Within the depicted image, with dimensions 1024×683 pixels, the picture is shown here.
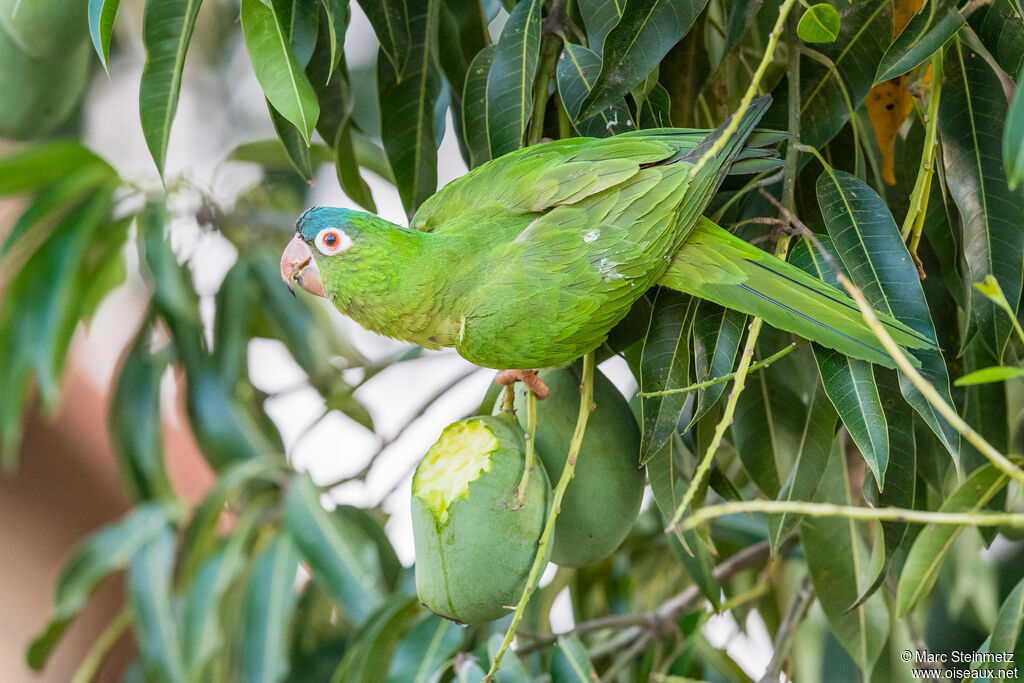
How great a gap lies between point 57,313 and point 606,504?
1077mm

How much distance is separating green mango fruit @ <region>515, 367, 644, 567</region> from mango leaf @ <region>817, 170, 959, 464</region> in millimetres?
247

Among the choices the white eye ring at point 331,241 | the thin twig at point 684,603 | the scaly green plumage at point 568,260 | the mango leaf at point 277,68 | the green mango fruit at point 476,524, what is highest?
the mango leaf at point 277,68

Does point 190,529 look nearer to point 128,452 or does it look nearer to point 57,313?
point 128,452

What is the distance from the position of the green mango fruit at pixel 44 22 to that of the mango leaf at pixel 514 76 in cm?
42

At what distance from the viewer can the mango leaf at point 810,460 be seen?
858 mm

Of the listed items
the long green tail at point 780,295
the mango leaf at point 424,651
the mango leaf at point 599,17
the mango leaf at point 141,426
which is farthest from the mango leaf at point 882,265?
the mango leaf at point 141,426

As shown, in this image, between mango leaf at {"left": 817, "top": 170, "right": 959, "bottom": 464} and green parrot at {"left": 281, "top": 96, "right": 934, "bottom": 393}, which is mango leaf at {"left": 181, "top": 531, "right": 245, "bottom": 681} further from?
mango leaf at {"left": 817, "top": 170, "right": 959, "bottom": 464}

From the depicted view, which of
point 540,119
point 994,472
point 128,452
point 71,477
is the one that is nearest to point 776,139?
point 540,119

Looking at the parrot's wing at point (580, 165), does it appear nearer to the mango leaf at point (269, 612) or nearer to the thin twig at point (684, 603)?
the thin twig at point (684, 603)

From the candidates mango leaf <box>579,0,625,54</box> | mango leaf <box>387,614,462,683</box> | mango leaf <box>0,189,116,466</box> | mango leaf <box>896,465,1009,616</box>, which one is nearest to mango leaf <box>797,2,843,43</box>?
mango leaf <box>579,0,625,54</box>

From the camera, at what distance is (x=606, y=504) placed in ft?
2.81

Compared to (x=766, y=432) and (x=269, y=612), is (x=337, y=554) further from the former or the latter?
(x=766, y=432)

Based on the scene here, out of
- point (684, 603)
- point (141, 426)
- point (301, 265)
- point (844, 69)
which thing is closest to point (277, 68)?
point (301, 265)

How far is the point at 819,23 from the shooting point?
0.74 m
